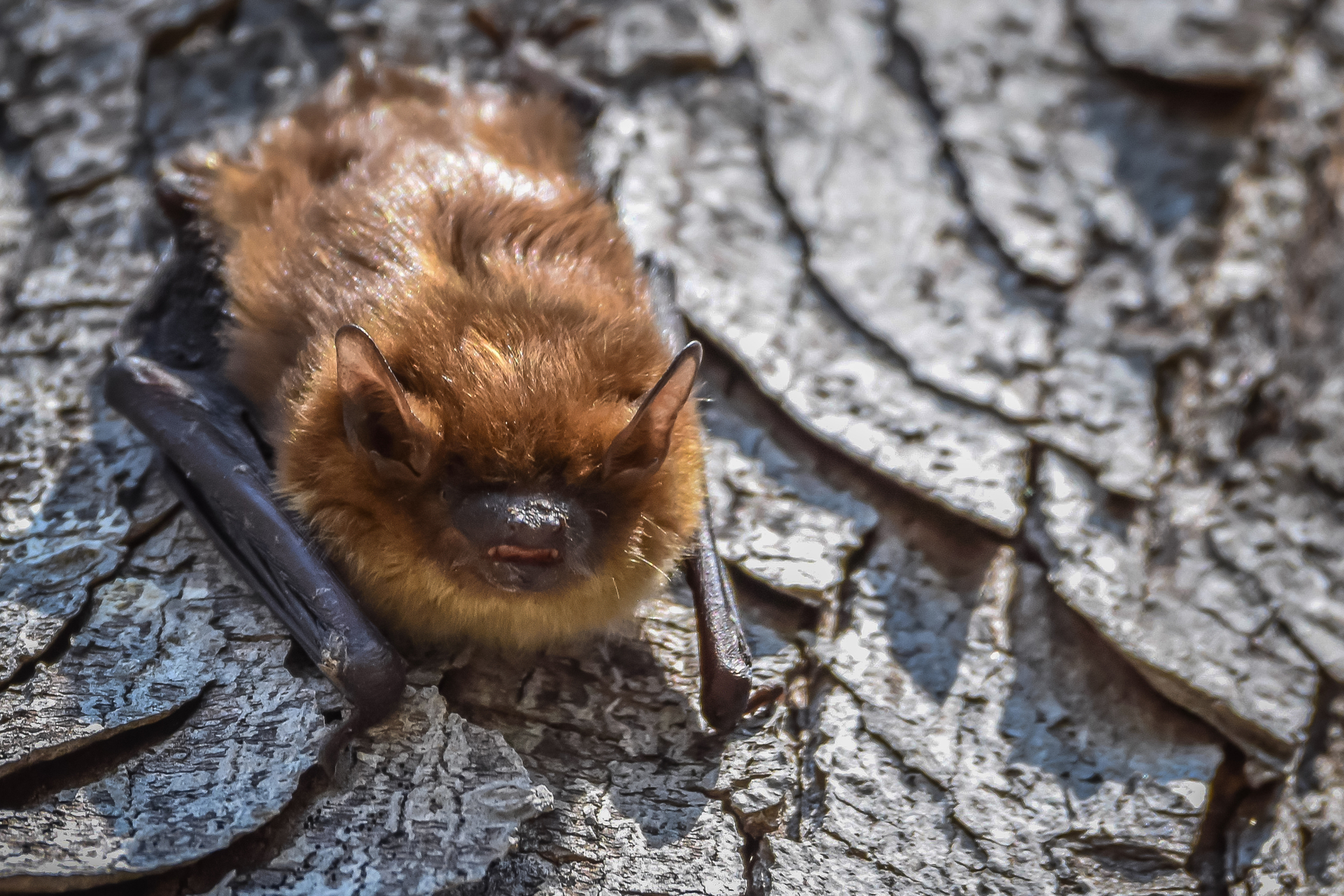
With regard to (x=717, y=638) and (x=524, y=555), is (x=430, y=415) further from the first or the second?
(x=717, y=638)

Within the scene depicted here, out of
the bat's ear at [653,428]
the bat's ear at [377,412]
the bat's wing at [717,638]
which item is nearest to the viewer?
the bat's ear at [377,412]

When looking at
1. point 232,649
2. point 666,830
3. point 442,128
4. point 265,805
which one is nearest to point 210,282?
point 442,128

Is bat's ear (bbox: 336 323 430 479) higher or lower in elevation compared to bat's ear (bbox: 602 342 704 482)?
lower

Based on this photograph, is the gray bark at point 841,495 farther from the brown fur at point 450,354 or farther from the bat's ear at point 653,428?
the bat's ear at point 653,428

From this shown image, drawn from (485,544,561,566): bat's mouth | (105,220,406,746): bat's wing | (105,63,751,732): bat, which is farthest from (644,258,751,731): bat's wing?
(105,220,406,746): bat's wing

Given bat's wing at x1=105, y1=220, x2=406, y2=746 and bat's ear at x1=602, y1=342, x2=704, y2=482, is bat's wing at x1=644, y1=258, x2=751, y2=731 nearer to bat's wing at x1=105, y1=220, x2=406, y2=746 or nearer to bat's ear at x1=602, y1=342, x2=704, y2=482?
bat's ear at x1=602, y1=342, x2=704, y2=482

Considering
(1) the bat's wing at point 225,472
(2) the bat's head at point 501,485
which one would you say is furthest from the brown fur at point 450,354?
(1) the bat's wing at point 225,472
